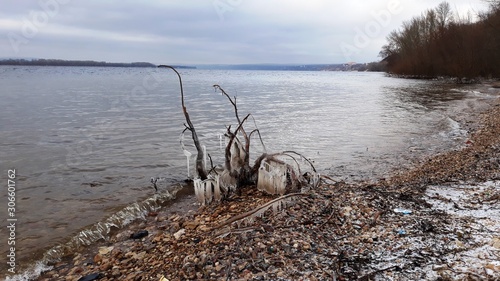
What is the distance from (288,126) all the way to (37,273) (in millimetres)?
14498

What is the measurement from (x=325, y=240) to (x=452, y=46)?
64.9m

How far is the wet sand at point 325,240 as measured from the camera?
12.8 feet

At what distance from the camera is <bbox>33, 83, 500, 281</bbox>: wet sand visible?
3.89 meters

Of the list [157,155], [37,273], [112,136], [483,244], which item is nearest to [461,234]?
[483,244]

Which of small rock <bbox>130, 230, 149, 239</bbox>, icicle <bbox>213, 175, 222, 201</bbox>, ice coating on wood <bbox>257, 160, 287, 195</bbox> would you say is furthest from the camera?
icicle <bbox>213, 175, 222, 201</bbox>

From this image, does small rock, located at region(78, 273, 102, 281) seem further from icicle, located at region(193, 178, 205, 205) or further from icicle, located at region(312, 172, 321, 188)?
icicle, located at region(312, 172, 321, 188)

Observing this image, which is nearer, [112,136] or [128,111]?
[112,136]

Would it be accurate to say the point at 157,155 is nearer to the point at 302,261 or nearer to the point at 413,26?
the point at 302,261

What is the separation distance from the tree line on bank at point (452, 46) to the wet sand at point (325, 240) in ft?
134

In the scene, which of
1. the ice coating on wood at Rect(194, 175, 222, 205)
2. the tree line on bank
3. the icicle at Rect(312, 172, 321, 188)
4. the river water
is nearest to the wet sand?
the icicle at Rect(312, 172, 321, 188)

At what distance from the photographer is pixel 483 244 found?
420 centimetres

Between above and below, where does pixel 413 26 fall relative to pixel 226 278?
above

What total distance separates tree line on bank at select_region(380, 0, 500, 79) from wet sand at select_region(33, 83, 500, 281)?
40778mm

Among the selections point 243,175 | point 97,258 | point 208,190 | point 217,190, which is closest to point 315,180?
point 243,175
